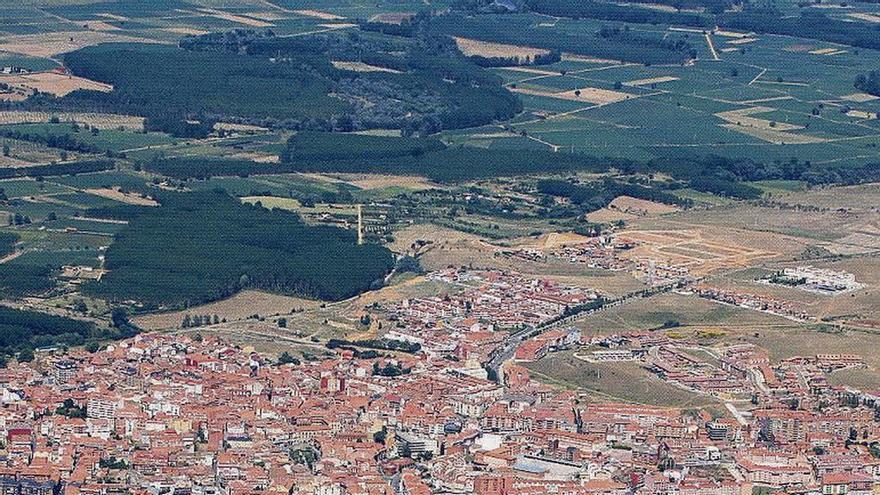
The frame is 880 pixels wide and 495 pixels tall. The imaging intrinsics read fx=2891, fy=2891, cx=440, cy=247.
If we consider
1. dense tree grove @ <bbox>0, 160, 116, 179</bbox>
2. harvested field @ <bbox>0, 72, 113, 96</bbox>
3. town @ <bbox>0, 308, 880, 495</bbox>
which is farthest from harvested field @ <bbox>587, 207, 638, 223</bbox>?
harvested field @ <bbox>0, 72, 113, 96</bbox>

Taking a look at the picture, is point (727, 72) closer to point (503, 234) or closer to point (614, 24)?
point (614, 24)

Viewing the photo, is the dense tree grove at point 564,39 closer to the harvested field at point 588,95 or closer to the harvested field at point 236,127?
the harvested field at point 588,95

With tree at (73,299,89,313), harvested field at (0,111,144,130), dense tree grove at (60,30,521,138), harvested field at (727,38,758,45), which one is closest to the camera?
tree at (73,299,89,313)

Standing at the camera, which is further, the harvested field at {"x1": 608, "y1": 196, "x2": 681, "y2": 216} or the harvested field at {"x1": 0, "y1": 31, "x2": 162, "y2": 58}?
the harvested field at {"x1": 0, "y1": 31, "x2": 162, "y2": 58}

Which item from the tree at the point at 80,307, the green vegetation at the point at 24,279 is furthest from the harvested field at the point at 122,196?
the tree at the point at 80,307

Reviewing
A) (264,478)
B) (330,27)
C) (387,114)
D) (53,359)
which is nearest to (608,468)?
(264,478)

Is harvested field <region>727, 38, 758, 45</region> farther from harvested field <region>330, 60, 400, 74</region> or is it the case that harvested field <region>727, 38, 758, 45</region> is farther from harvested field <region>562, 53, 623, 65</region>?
harvested field <region>330, 60, 400, 74</region>
